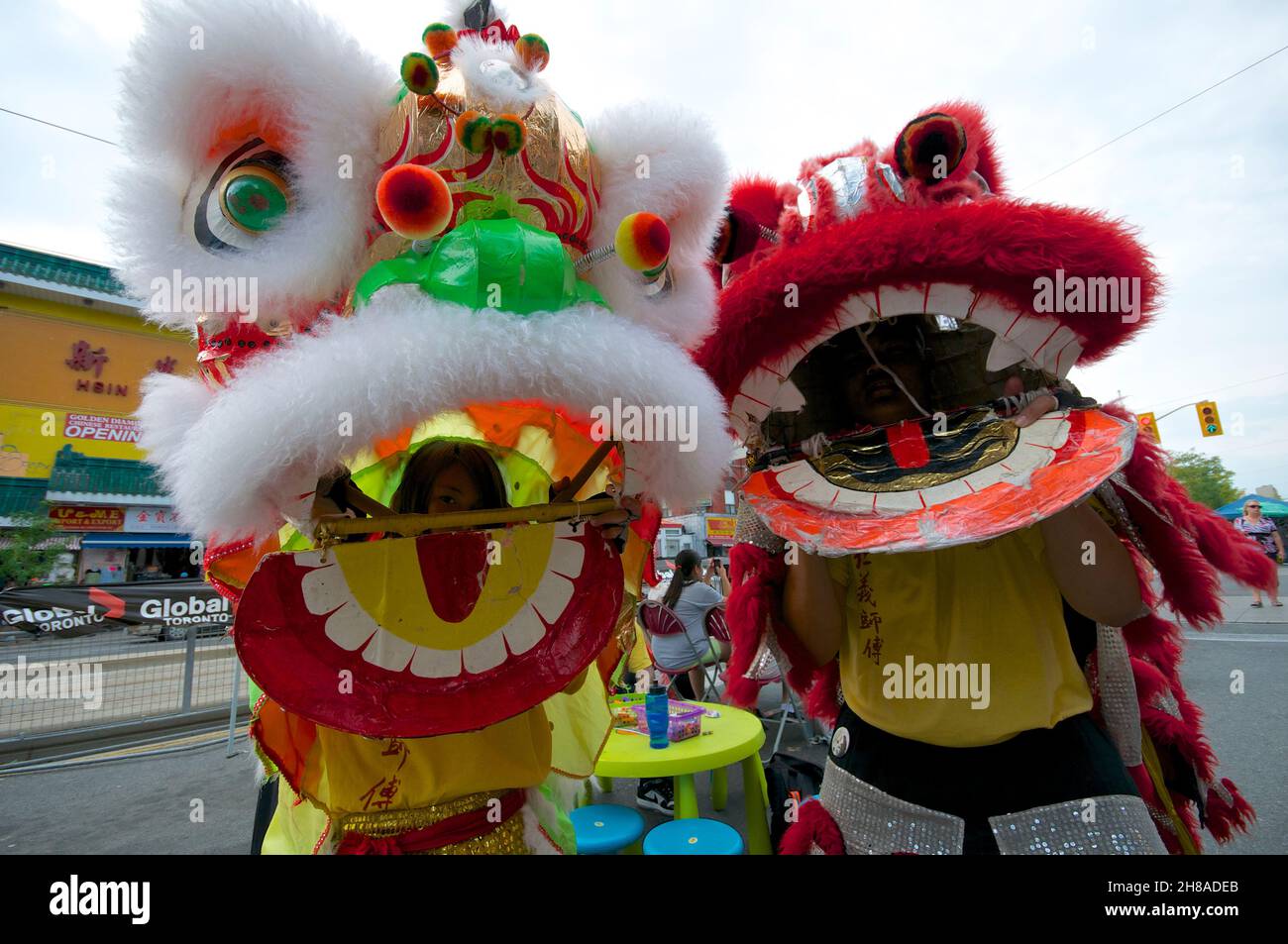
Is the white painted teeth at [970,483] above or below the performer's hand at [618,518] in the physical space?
above

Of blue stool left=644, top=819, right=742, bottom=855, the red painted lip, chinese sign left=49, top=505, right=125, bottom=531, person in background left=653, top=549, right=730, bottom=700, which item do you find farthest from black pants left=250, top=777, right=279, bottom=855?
chinese sign left=49, top=505, right=125, bottom=531

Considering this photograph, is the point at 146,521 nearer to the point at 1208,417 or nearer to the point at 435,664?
the point at 435,664

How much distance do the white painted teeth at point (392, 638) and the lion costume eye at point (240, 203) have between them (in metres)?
0.63

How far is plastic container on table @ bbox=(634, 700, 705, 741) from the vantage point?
10.4 ft

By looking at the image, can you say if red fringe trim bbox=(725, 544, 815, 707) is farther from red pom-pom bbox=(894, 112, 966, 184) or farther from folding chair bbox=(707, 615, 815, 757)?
folding chair bbox=(707, 615, 815, 757)

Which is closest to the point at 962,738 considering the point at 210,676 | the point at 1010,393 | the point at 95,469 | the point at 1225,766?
the point at 1010,393

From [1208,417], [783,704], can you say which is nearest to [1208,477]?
[1208,417]

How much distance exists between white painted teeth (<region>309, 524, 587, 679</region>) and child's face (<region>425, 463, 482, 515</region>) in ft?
0.93

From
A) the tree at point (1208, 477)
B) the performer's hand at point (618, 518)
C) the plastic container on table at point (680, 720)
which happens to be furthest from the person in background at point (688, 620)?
the tree at point (1208, 477)

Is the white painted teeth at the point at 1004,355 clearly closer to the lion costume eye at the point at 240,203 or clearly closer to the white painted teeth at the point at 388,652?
the white painted teeth at the point at 388,652

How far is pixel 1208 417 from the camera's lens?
47.1 ft

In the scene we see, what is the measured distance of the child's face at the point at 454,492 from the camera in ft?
4.62

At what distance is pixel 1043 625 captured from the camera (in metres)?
1.26
